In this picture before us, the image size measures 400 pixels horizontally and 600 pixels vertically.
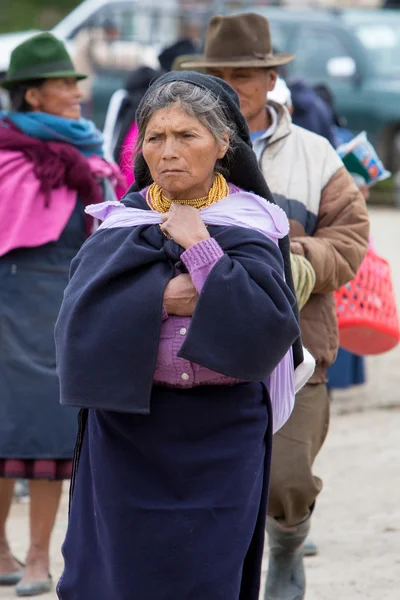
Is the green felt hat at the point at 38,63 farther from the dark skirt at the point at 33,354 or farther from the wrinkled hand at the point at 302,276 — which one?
the wrinkled hand at the point at 302,276

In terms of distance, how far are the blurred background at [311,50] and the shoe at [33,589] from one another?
10.4 meters

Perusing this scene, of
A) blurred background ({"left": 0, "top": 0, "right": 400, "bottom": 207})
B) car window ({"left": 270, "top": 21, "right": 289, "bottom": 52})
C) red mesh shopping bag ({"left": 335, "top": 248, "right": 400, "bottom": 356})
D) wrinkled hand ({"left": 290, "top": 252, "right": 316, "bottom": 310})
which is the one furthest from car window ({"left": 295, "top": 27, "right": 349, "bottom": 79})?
wrinkled hand ({"left": 290, "top": 252, "right": 316, "bottom": 310})

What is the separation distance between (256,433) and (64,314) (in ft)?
1.90

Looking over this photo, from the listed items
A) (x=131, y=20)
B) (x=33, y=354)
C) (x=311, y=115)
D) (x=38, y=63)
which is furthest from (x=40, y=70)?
(x=131, y=20)

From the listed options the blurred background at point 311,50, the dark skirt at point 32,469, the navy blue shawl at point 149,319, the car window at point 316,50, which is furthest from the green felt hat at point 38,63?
the car window at point 316,50

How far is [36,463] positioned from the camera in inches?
199

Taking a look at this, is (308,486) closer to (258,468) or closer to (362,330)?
(362,330)

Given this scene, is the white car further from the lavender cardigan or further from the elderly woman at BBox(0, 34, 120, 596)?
the lavender cardigan

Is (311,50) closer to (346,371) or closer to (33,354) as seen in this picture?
(346,371)

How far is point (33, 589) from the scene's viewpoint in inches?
200

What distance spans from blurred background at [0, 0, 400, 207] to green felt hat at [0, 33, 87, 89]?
9662mm

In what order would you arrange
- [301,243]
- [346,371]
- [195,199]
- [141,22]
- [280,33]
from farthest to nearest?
1. [141,22]
2. [280,33]
3. [346,371]
4. [301,243]
5. [195,199]

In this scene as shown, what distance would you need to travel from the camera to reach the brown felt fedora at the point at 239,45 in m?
4.73

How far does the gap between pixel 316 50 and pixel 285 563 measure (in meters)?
12.1
